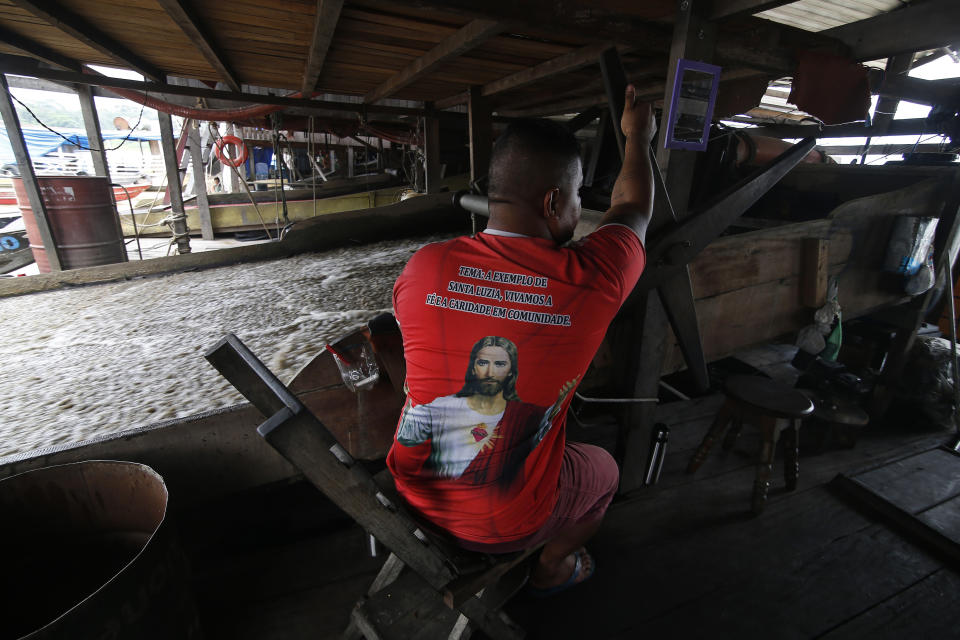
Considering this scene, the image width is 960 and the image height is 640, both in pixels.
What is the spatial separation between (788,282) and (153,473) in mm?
2968

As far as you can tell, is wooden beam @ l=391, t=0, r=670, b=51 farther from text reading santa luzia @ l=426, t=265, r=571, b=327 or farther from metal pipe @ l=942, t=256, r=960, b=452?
metal pipe @ l=942, t=256, r=960, b=452

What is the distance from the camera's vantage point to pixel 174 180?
6109mm

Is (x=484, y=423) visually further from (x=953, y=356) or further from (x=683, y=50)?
(x=953, y=356)

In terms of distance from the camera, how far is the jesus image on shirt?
3.56 ft

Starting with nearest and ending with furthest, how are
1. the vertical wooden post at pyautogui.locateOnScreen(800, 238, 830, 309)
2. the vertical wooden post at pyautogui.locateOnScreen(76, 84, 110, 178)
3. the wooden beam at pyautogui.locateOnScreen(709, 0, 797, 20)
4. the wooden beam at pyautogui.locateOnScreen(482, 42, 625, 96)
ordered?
the wooden beam at pyautogui.locateOnScreen(709, 0, 797, 20) < the vertical wooden post at pyautogui.locateOnScreen(800, 238, 830, 309) < the wooden beam at pyautogui.locateOnScreen(482, 42, 625, 96) < the vertical wooden post at pyautogui.locateOnScreen(76, 84, 110, 178)

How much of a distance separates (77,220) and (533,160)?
20.3 ft

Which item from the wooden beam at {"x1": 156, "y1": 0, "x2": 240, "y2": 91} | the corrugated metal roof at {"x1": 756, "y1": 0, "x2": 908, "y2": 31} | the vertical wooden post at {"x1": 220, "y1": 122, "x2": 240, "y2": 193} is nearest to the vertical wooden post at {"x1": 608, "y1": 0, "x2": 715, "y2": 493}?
the wooden beam at {"x1": 156, "y1": 0, "x2": 240, "y2": 91}

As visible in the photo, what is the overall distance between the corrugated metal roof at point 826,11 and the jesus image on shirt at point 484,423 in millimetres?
3992

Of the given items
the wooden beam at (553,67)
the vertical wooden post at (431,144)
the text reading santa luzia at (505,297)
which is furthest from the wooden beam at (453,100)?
the text reading santa luzia at (505,297)

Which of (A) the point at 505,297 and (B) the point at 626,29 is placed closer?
(A) the point at 505,297

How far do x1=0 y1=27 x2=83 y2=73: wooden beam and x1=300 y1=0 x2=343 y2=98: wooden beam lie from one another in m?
1.79

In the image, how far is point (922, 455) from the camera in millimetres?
2979

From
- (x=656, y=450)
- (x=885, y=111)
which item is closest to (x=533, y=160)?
(x=656, y=450)

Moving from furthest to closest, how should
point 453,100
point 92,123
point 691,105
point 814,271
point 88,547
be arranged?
point 92,123 < point 453,100 < point 814,271 < point 691,105 < point 88,547
